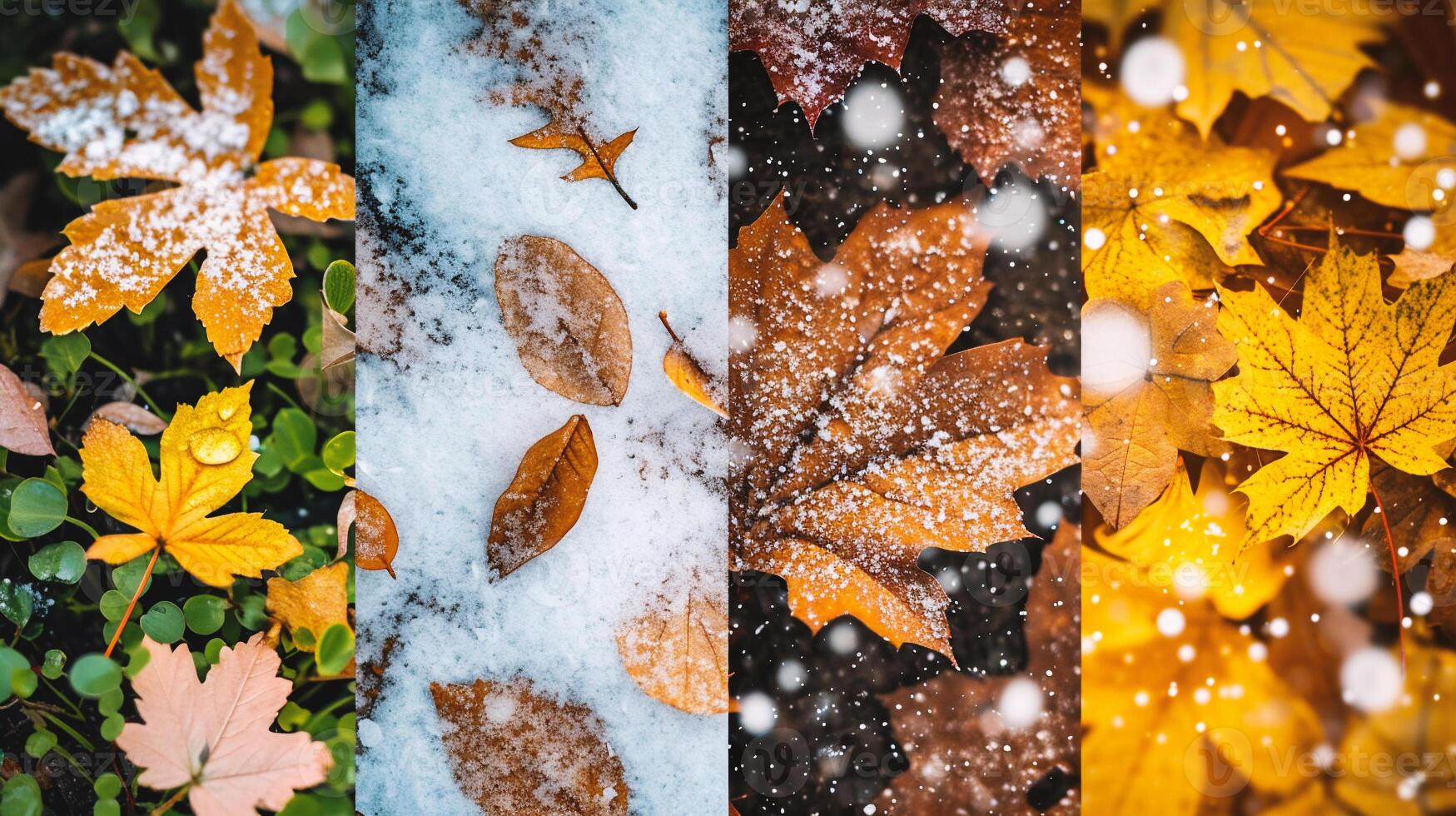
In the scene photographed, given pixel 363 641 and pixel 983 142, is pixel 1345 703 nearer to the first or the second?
pixel 983 142

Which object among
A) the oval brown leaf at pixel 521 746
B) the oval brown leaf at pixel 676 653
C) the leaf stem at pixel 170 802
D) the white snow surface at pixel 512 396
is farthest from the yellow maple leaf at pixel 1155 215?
the leaf stem at pixel 170 802

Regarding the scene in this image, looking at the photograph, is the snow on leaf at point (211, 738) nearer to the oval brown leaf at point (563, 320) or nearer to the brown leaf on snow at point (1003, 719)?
the oval brown leaf at point (563, 320)

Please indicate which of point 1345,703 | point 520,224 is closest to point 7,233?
point 520,224

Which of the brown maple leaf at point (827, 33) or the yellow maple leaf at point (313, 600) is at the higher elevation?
the brown maple leaf at point (827, 33)

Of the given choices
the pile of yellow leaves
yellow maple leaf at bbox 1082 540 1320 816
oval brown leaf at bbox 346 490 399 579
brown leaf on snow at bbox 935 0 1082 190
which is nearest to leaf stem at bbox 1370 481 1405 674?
the pile of yellow leaves

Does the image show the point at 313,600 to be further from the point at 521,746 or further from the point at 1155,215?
the point at 1155,215

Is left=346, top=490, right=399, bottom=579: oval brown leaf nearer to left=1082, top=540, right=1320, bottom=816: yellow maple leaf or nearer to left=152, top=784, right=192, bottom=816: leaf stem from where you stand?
left=152, top=784, right=192, bottom=816: leaf stem
